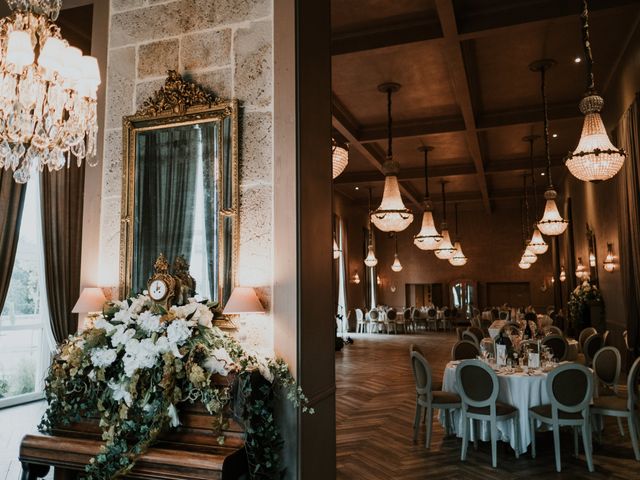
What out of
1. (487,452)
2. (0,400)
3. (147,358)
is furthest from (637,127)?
(0,400)

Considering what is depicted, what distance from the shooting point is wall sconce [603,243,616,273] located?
9.34 metres

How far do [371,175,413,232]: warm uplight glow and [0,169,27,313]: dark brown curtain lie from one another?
15.9 ft

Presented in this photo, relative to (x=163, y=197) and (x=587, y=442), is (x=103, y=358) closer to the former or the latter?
(x=163, y=197)

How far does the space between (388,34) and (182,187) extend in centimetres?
433

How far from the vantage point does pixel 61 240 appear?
316 inches

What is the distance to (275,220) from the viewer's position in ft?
11.3

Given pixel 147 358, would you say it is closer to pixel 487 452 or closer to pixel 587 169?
pixel 487 452

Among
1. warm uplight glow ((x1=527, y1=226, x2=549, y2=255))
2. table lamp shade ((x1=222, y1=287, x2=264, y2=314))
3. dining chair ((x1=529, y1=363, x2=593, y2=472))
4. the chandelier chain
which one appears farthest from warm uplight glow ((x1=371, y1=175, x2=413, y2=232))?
warm uplight glow ((x1=527, y1=226, x2=549, y2=255))

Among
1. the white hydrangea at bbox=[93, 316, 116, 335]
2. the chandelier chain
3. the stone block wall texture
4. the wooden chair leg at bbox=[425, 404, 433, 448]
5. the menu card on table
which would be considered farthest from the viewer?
the menu card on table

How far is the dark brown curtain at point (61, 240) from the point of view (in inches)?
311

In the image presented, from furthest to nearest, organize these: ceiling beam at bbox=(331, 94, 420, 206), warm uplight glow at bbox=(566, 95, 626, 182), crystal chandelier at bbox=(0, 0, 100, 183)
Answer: ceiling beam at bbox=(331, 94, 420, 206) → warm uplight glow at bbox=(566, 95, 626, 182) → crystal chandelier at bbox=(0, 0, 100, 183)

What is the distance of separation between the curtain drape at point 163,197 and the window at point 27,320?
4.75 meters

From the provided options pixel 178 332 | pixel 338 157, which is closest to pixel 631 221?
pixel 338 157

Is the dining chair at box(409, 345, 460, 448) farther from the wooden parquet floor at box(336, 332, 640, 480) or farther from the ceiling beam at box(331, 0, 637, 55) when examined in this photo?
the ceiling beam at box(331, 0, 637, 55)
